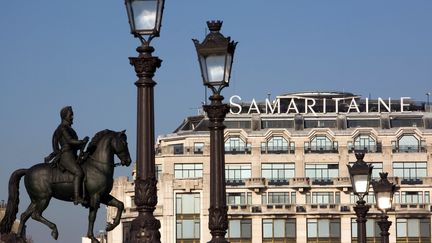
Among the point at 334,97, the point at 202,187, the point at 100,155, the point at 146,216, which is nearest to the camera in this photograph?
the point at 146,216

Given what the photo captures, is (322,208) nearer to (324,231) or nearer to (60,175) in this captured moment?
(324,231)

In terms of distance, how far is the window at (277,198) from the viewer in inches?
6708

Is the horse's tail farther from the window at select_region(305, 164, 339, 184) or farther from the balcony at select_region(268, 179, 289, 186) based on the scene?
the window at select_region(305, 164, 339, 184)

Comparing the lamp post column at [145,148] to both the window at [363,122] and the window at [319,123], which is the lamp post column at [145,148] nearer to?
the window at [319,123]

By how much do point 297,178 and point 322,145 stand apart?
4824 millimetres

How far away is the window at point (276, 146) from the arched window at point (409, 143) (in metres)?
11.8

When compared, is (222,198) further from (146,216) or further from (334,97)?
(334,97)

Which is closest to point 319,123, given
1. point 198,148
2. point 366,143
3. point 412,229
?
point 366,143

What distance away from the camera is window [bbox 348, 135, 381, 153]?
172 m

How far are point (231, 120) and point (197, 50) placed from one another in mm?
143896

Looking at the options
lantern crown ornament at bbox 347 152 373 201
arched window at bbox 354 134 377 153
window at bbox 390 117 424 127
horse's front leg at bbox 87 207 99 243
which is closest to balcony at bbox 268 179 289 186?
arched window at bbox 354 134 377 153

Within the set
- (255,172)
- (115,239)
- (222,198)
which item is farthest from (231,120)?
(222,198)

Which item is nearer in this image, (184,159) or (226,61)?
(226,61)

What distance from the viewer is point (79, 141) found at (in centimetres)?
2842
